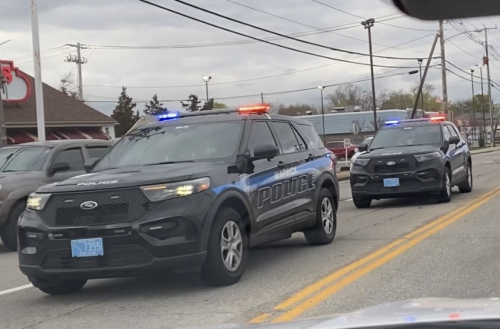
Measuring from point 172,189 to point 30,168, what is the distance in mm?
5568

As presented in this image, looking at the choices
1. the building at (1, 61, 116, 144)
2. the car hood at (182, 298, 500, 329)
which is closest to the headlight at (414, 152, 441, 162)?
the car hood at (182, 298, 500, 329)

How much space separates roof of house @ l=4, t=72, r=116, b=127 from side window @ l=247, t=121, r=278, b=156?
25711mm

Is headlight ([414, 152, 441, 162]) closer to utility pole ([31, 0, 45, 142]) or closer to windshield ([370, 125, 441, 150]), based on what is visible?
windshield ([370, 125, 441, 150])

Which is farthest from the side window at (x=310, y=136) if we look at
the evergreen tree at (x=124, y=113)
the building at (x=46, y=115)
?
the evergreen tree at (x=124, y=113)

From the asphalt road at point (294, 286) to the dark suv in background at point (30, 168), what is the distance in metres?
0.63

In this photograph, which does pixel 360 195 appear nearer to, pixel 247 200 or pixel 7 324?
pixel 247 200

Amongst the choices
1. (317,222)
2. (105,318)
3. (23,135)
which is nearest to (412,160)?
(317,222)

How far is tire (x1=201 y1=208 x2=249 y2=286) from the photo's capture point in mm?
6727

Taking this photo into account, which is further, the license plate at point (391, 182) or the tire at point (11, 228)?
the license plate at point (391, 182)

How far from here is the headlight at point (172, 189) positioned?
651 cm

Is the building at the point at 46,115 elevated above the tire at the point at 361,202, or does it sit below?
above

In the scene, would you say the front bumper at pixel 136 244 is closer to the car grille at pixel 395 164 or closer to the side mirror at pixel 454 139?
the car grille at pixel 395 164

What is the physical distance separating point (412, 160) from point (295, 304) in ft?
26.8

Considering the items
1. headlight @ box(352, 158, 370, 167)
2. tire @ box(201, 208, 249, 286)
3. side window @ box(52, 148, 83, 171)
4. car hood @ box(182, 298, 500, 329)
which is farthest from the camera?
headlight @ box(352, 158, 370, 167)
